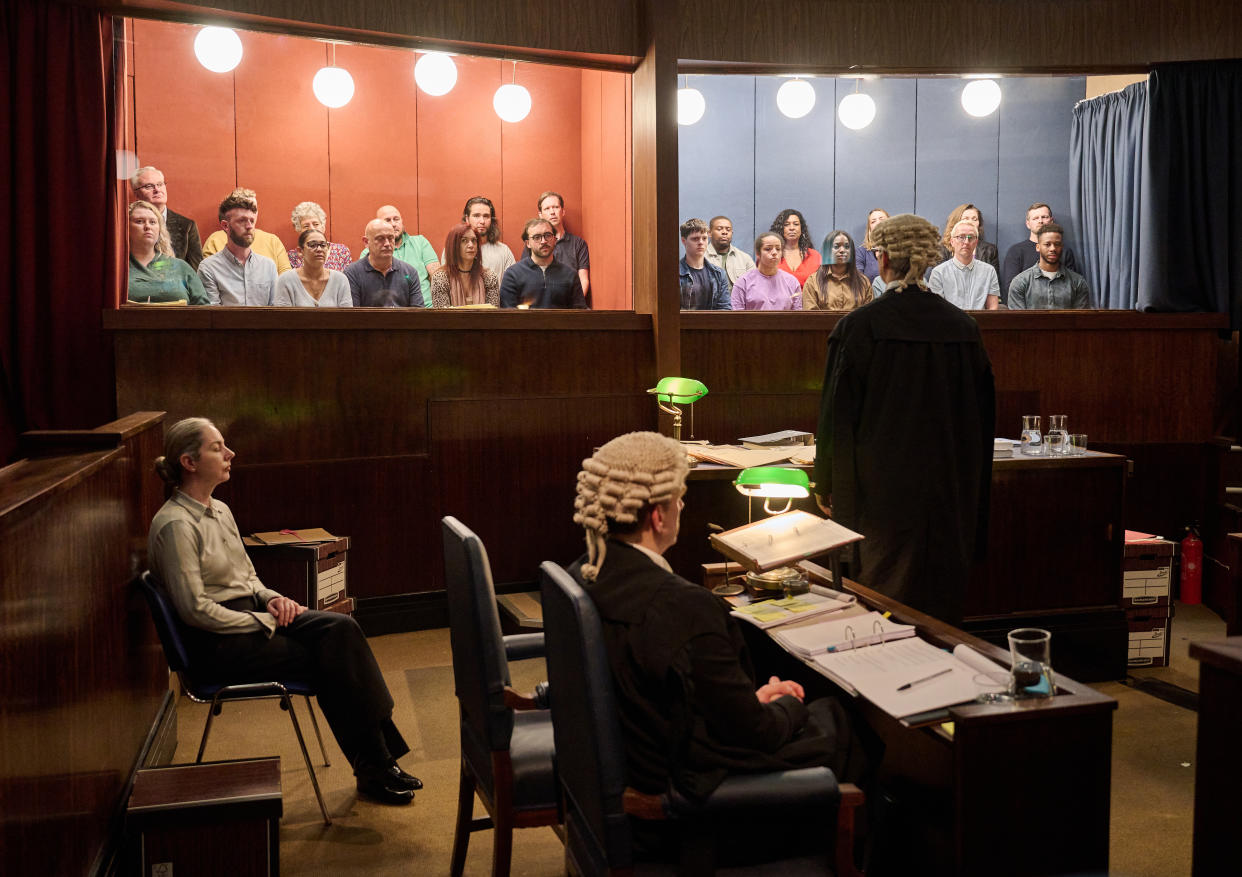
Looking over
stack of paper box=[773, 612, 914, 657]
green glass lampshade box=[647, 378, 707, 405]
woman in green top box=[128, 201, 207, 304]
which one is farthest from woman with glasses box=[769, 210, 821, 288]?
stack of paper box=[773, 612, 914, 657]

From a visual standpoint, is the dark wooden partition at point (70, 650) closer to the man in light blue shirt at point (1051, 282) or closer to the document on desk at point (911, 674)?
the document on desk at point (911, 674)

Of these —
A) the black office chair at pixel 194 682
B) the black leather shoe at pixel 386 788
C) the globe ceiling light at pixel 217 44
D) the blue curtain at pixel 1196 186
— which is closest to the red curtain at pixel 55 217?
the globe ceiling light at pixel 217 44

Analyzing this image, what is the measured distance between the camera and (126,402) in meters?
4.77

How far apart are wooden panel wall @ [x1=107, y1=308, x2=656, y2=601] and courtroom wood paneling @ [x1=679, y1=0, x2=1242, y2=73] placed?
1812mm

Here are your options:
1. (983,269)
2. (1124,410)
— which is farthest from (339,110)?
(1124,410)

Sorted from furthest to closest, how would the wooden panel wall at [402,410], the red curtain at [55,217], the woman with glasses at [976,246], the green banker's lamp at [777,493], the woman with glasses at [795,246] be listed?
the woman with glasses at [976,246], the woman with glasses at [795,246], the wooden panel wall at [402,410], the red curtain at [55,217], the green banker's lamp at [777,493]

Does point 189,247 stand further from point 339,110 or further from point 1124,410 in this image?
point 1124,410

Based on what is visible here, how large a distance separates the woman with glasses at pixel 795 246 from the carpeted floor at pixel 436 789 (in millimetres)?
3988

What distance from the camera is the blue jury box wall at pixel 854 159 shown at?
8039 mm

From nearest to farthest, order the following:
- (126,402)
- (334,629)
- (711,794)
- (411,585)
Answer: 1. (711,794)
2. (334,629)
3. (126,402)
4. (411,585)

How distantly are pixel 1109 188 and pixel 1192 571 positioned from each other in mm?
2457

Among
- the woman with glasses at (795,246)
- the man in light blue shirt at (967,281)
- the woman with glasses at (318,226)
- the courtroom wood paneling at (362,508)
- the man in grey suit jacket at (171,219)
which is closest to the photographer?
the courtroom wood paneling at (362,508)

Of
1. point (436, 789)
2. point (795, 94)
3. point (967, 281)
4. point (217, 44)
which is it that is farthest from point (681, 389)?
point (967, 281)

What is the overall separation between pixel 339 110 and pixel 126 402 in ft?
11.1
